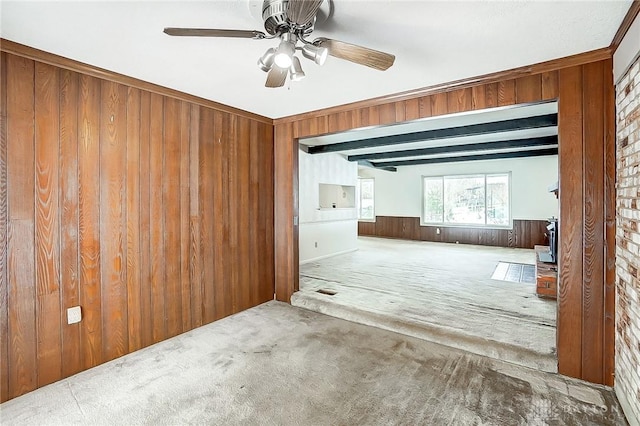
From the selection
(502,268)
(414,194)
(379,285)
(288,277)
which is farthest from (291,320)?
(414,194)

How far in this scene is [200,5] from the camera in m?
1.67

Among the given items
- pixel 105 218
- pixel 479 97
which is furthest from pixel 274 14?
pixel 105 218

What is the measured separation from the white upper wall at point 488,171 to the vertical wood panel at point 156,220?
7.88m

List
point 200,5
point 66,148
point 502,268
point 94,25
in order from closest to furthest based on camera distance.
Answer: point 200,5
point 94,25
point 66,148
point 502,268

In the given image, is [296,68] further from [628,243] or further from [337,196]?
[337,196]

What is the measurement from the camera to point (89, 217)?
2455mm

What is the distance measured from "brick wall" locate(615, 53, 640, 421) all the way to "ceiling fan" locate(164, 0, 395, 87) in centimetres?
149

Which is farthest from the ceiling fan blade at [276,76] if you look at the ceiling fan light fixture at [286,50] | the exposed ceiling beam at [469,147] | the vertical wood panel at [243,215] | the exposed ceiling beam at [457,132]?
the exposed ceiling beam at [469,147]

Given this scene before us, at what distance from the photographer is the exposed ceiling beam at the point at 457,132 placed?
411 cm

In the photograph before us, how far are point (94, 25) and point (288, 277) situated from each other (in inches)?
119

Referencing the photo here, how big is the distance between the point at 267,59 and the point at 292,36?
0.63 feet

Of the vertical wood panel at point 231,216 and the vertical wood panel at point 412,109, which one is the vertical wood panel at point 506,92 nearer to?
the vertical wood panel at point 412,109

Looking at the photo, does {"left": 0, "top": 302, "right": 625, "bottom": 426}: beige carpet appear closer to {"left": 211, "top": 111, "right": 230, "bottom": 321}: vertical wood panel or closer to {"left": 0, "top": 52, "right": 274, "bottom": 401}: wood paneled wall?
{"left": 0, "top": 52, "right": 274, "bottom": 401}: wood paneled wall

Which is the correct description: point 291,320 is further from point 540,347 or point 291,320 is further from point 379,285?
point 540,347
